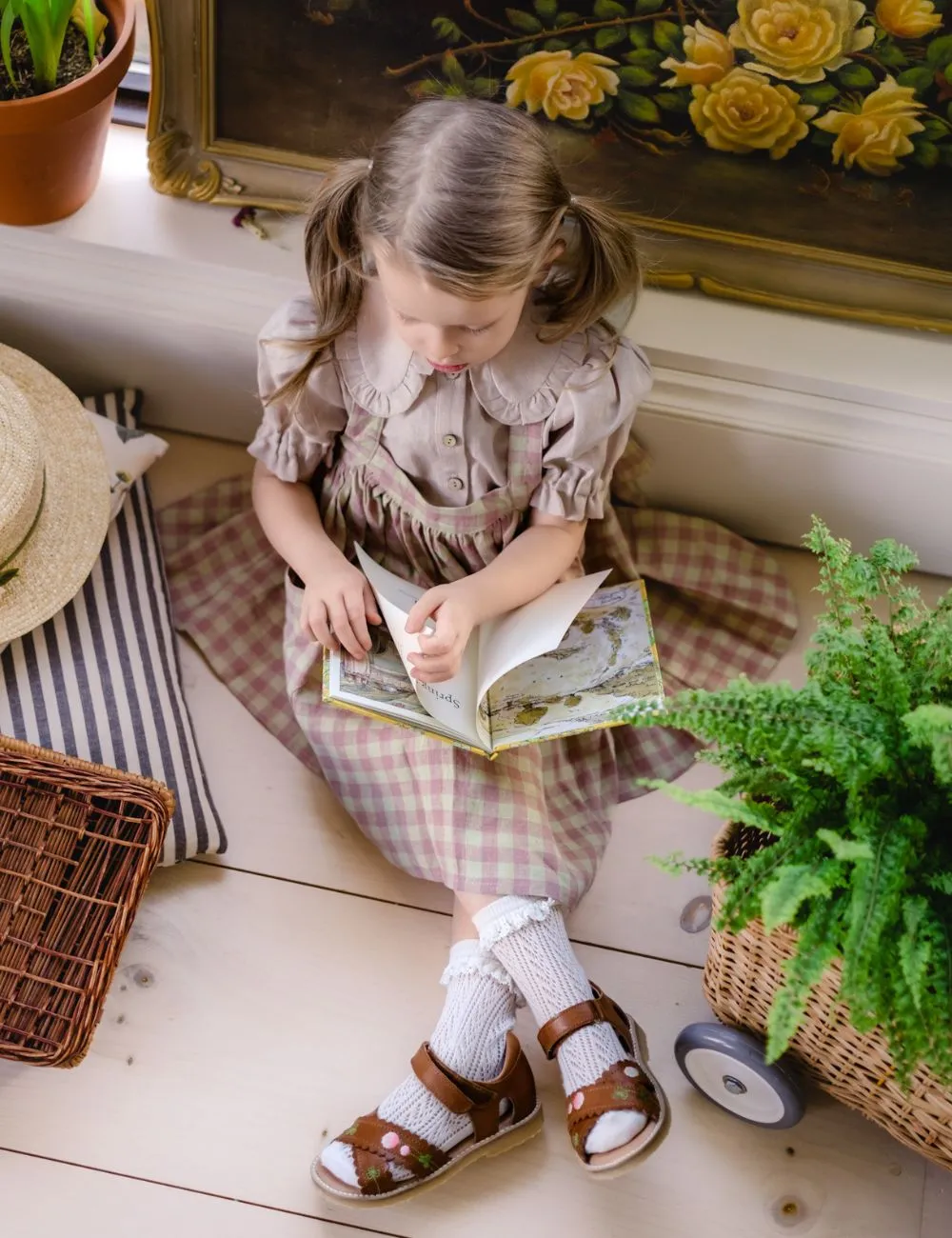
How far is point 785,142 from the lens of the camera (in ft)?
3.89

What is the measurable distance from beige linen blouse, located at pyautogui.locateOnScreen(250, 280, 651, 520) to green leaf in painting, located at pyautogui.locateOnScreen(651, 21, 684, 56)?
0.90ft

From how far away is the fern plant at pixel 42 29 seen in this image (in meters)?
1.11

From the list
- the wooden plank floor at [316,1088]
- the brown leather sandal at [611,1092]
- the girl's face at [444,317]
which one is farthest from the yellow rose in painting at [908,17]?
the brown leather sandal at [611,1092]

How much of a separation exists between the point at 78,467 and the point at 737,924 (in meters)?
0.84

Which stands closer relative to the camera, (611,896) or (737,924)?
(737,924)

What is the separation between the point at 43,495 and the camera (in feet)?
4.04

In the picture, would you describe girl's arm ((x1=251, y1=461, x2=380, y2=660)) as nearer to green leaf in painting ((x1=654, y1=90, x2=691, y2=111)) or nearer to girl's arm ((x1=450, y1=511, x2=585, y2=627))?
girl's arm ((x1=450, y1=511, x2=585, y2=627))

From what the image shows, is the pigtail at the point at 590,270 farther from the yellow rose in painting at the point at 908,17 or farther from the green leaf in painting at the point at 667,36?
the yellow rose in painting at the point at 908,17

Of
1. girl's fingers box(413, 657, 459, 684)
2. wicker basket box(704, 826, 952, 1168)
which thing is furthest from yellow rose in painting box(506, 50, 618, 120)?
wicker basket box(704, 826, 952, 1168)

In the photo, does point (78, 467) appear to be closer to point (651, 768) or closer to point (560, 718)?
point (560, 718)

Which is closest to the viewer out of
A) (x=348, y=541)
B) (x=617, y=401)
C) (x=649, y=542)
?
(x=617, y=401)

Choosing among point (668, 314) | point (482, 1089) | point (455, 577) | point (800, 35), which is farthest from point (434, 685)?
point (800, 35)

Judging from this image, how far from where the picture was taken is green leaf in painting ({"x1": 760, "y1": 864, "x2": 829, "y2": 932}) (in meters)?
0.74

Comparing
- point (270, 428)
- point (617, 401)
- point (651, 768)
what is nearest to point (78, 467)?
point (270, 428)
